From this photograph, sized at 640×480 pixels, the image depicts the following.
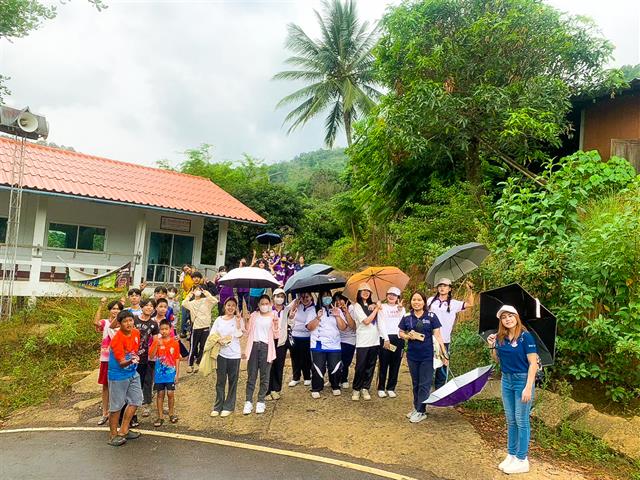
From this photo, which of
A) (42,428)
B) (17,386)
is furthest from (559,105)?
(17,386)

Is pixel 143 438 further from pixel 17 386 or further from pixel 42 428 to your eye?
pixel 17 386

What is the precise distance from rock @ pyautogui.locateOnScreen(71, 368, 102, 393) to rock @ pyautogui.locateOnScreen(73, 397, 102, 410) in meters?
0.36

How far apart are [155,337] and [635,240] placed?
6063 mm

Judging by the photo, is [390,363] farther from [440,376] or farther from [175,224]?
[175,224]

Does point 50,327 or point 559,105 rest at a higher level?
point 559,105

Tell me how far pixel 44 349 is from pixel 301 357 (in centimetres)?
598

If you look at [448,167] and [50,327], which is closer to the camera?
[50,327]

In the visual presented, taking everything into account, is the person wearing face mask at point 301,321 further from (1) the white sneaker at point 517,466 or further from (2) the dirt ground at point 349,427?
(1) the white sneaker at point 517,466

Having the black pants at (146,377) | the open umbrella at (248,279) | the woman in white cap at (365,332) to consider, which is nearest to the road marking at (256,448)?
the black pants at (146,377)

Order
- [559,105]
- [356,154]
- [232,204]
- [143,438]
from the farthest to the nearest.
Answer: [232,204] → [356,154] → [559,105] → [143,438]

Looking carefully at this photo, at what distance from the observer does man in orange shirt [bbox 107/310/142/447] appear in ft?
16.6

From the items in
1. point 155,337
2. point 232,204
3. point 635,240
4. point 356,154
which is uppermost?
point 356,154

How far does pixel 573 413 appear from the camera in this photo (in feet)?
17.7

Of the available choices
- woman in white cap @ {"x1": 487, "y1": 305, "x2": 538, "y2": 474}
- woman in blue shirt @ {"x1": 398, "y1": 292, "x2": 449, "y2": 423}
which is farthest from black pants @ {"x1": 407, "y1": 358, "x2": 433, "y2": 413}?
woman in white cap @ {"x1": 487, "y1": 305, "x2": 538, "y2": 474}
